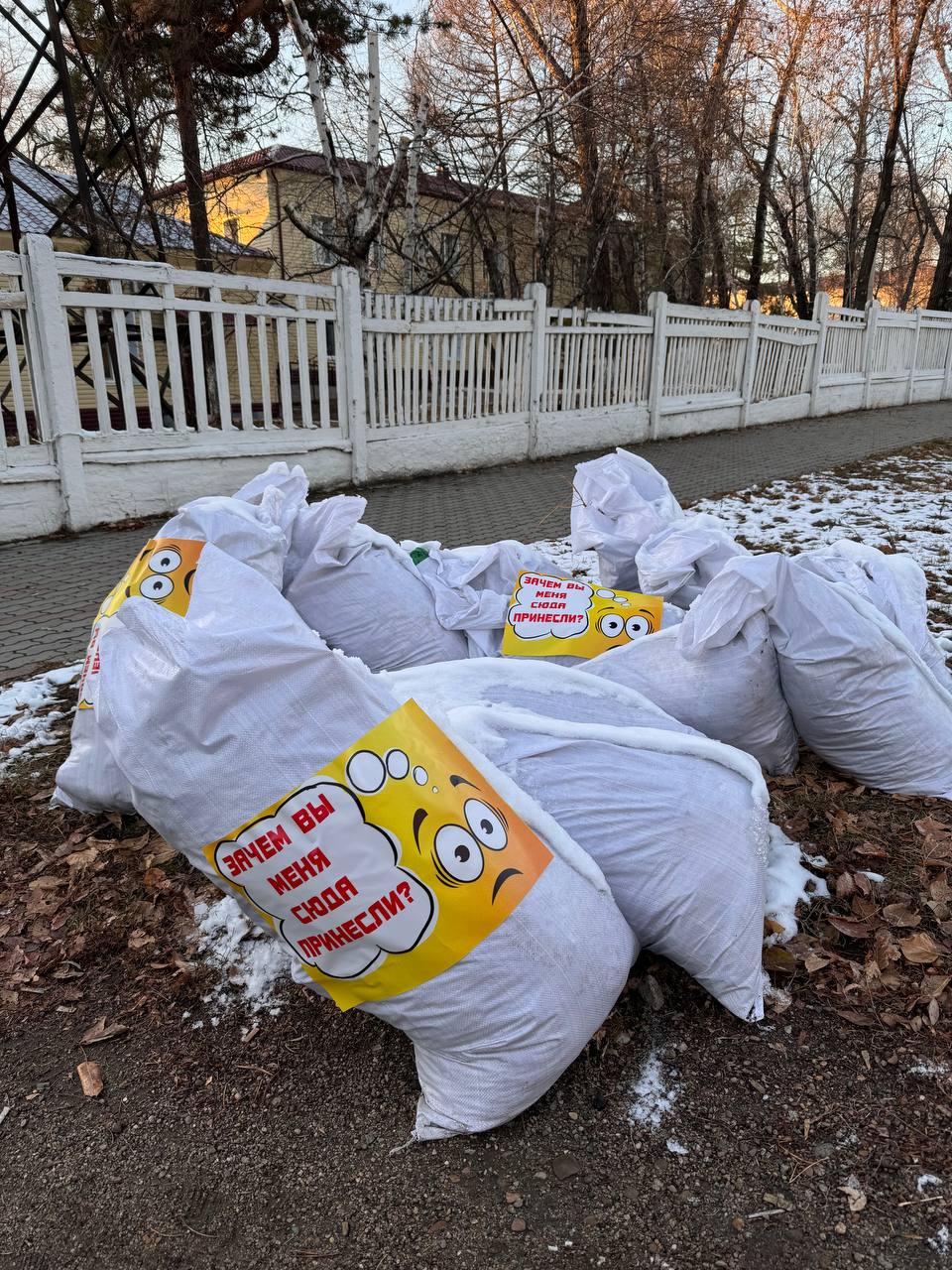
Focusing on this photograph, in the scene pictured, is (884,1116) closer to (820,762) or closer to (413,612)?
(820,762)

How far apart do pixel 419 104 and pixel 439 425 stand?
14.6 feet

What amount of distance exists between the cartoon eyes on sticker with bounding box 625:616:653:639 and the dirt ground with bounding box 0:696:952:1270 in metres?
1.00

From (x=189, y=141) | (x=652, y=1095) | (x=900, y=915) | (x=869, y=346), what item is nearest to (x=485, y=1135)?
(x=652, y=1095)

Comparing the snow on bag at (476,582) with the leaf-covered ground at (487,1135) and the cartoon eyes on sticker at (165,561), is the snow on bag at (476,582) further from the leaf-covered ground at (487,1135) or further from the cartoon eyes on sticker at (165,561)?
the leaf-covered ground at (487,1135)

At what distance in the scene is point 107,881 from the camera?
7.84ft

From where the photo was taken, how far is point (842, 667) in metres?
2.37

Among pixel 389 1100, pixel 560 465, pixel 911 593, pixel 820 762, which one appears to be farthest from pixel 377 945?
pixel 560 465

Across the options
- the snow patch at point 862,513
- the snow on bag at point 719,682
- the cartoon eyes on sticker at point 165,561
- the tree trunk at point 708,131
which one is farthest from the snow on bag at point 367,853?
the tree trunk at point 708,131

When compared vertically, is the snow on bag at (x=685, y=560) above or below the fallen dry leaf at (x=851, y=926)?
above

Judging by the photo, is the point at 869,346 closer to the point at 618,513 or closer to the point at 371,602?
the point at 618,513

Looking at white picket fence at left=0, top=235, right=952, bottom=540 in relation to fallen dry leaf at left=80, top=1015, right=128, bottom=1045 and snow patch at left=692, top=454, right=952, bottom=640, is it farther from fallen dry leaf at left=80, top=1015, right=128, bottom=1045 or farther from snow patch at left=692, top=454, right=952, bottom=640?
fallen dry leaf at left=80, top=1015, right=128, bottom=1045

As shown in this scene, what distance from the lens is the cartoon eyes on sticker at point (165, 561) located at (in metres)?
1.95

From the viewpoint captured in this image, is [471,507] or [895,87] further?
[895,87]

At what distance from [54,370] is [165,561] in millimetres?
5082
